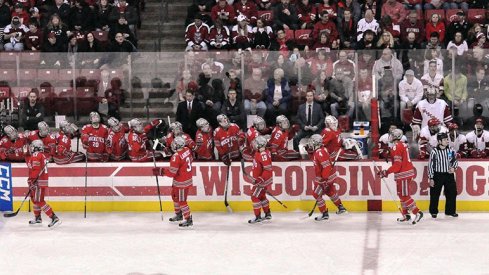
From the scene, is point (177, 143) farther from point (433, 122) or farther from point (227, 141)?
point (433, 122)

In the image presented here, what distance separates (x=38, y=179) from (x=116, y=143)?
Result: 5.29 ft

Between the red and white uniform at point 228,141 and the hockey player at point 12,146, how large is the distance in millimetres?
2874

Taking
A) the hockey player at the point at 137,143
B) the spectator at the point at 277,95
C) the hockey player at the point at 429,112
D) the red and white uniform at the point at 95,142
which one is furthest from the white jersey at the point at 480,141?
the red and white uniform at the point at 95,142

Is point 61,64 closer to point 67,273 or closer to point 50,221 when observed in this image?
point 50,221

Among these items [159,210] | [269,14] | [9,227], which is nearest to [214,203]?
[159,210]

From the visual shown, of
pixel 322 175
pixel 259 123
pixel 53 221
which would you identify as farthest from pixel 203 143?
pixel 53 221

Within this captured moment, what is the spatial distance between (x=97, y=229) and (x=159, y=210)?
134cm

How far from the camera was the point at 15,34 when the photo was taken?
20.2 m

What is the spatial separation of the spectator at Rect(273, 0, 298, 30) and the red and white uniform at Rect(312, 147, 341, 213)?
4057 mm

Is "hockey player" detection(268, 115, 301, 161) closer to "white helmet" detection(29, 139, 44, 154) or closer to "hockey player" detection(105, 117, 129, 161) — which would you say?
"hockey player" detection(105, 117, 129, 161)

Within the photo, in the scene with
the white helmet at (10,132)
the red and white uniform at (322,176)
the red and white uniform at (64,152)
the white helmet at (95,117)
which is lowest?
the red and white uniform at (322,176)

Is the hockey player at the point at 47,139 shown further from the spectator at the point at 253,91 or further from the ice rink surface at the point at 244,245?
the spectator at the point at 253,91

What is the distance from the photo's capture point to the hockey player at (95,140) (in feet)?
57.7

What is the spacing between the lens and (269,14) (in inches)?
799
